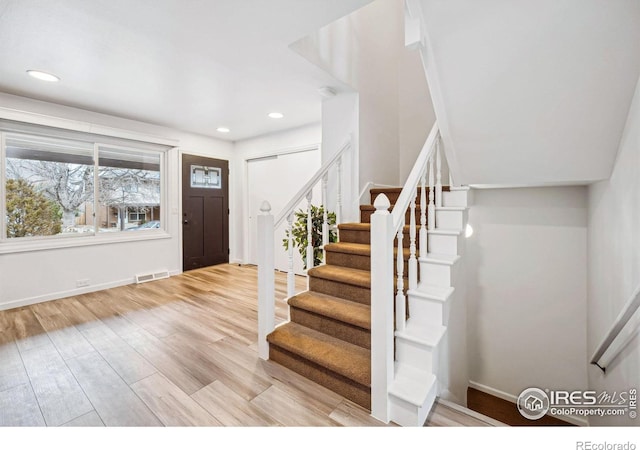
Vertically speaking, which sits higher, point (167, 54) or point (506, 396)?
point (167, 54)

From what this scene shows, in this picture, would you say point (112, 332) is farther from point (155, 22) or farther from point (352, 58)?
point (352, 58)

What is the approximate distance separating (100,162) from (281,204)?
247 cm

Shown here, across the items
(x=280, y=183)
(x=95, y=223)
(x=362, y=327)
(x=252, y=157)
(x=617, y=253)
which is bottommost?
(x=362, y=327)

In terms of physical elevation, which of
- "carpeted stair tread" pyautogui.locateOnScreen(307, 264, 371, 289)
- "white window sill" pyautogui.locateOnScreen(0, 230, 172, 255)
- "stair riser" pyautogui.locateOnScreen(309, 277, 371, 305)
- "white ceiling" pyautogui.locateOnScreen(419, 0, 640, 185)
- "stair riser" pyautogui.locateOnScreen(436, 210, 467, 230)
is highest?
"white ceiling" pyautogui.locateOnScreen(419, 0, 640, 185)

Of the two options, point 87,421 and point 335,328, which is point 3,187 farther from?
point 335,328

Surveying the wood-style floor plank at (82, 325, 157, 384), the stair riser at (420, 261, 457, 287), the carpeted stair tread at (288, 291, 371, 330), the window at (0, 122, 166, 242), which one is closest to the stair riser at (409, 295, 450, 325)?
the stair riser at (420, 261, 457, 287)

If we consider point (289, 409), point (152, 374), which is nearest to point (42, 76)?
point (152, 374)

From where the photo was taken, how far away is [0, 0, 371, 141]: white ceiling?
174 cm

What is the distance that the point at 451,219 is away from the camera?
217 centimetres

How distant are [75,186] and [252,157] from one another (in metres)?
2.44

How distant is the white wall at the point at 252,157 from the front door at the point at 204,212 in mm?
176

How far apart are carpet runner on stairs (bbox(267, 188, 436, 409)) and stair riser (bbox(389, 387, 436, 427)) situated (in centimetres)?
15

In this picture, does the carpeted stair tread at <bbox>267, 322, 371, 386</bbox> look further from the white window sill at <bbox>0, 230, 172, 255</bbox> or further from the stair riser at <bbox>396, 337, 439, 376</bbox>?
the white window sill at <bbox>0, 230, 172, 255</bbox>

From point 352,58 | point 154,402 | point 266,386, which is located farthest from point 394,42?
point 154,402
